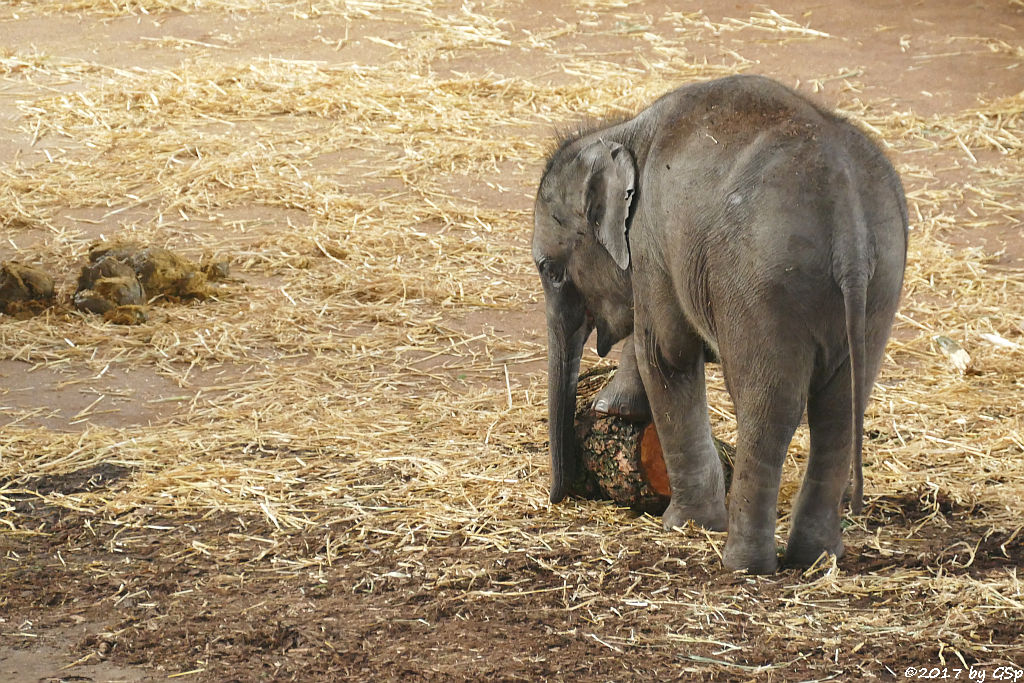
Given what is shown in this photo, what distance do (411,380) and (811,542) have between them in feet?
8.48

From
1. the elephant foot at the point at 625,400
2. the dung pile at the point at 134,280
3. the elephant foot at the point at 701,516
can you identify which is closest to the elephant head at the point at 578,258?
the elephant foot at the point at 625,400

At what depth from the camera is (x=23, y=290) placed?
7246 mm

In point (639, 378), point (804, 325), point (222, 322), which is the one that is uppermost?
point (804, 325)

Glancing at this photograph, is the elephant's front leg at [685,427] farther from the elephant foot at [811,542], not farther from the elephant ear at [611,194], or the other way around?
the elephant foot at [811,542]

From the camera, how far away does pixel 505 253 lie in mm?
8062

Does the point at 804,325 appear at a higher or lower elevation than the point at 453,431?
higher

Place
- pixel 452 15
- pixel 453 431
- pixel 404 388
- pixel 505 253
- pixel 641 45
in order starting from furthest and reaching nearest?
pixel 452 15
pixel 641 45
pixel 505 253
pixel 404 388
pixel 453 431

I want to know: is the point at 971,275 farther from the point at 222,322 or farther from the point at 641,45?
the point at 641,45

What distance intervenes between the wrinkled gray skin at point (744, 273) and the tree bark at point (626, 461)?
99 mm

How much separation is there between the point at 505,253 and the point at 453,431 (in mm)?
2561

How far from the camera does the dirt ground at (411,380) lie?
3.93 metres

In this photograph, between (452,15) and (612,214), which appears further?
(452,15)

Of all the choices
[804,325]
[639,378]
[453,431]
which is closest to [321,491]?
[453,431]

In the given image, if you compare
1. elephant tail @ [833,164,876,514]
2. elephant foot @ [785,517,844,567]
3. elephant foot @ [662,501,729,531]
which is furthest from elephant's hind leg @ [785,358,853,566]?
elephant foot @ [662,501,729,531]
